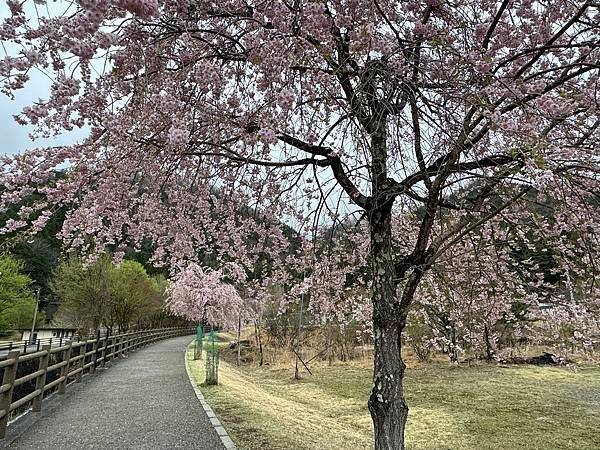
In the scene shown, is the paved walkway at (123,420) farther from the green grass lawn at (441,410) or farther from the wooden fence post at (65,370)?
the green grass lawn at (441,410)

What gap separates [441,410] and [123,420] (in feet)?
23.0

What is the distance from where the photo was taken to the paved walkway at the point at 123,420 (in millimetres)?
5391

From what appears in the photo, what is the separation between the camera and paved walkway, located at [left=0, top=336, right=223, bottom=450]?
5391 millimetres

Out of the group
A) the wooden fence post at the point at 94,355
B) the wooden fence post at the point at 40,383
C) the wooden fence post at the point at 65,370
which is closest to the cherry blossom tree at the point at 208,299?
the wooden fence post at the point at 94,355

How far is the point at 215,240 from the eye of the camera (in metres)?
6.14

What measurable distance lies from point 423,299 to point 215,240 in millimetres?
7860

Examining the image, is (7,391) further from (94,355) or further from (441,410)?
(441,410)

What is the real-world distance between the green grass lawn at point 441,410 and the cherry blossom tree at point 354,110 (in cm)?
331

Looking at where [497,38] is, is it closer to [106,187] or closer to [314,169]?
[314,169]

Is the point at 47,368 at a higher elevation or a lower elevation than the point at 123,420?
higher

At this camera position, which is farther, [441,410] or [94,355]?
[94,355]

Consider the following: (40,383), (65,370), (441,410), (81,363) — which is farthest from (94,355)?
(441,410)

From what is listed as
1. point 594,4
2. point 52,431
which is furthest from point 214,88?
point 52,431

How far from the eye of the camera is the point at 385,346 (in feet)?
11.9
